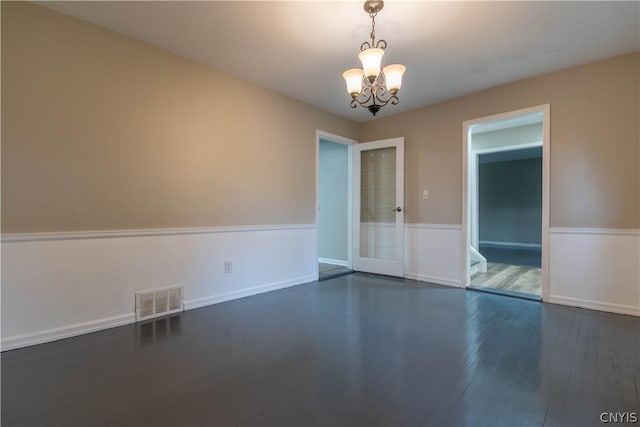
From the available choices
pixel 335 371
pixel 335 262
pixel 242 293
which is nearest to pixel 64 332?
pixel 242 293

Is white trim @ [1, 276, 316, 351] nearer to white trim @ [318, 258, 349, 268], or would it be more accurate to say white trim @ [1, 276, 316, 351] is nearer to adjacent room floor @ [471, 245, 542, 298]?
white trim @ [318, 258, 349, 268]

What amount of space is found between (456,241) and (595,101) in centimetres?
205

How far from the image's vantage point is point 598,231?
3076mm

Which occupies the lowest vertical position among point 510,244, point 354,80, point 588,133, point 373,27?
point 510,244

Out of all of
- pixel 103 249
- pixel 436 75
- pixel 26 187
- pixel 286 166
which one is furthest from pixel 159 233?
pixel 436 75

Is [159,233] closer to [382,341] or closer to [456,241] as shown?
[382,341]

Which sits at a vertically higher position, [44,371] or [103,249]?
[103,249]

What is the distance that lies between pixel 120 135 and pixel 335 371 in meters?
2.57

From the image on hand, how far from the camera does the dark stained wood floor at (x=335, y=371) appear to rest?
151cm

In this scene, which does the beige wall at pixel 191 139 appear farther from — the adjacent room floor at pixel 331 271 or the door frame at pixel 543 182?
the adjacent room floor at pixel 331 271

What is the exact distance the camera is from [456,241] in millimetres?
4070

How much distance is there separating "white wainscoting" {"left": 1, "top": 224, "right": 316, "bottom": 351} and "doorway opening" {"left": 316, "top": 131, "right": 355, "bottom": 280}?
6.68ft

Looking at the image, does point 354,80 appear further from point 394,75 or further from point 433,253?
point 433,253

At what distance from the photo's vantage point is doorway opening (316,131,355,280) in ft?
17.8
